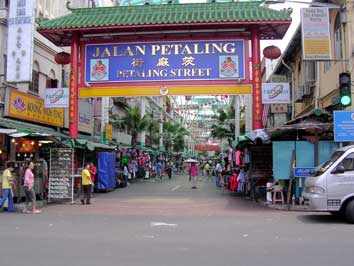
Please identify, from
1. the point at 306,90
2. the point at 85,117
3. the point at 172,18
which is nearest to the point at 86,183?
the point at 172,18

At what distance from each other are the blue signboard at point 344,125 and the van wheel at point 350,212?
11.4ft

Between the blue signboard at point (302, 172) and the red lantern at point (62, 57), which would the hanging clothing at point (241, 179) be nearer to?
the blue signboard at point (302, 172)

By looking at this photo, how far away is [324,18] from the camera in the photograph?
55.6 feet

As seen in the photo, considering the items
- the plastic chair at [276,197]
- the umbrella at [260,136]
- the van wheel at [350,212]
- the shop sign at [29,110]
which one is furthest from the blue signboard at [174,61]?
the van wheel at [350,212]

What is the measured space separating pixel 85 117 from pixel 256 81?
52.1 feet

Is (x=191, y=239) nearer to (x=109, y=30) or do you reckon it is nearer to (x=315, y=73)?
(x=109, y=30)

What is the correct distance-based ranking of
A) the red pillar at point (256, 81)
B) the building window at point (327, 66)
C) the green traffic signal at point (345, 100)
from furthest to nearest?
the building window at point (327, 66) < the red pillar at point (256, 81) < the green traffic signal at point (345, 100)

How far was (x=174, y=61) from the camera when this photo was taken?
2133cm

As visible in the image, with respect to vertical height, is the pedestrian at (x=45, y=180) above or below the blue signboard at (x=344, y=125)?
below

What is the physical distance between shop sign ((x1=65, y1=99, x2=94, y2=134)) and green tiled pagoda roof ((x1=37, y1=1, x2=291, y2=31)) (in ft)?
33.1

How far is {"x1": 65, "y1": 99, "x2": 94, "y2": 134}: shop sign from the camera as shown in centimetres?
3201

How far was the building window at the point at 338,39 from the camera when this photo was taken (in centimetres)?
2134

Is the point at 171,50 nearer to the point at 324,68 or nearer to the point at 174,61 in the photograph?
the point at 174,61

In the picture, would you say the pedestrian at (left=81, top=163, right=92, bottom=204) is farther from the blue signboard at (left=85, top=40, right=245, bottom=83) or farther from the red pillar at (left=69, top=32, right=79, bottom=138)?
the blue signboard at (left=85, top=40, right=245, bottom=83)
